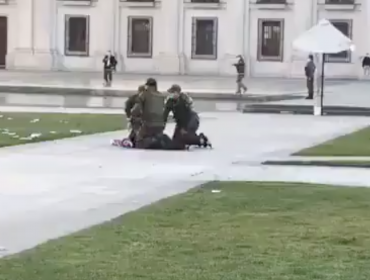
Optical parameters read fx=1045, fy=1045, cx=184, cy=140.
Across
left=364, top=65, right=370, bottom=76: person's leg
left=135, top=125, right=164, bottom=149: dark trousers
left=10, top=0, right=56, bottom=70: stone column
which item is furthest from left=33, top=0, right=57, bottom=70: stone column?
left=135, top=125, right=164, bottom=149: dark trousers

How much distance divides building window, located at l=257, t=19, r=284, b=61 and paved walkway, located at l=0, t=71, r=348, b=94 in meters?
2.78

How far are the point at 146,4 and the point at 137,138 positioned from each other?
41.1 metres

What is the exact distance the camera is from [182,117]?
61.9 ft

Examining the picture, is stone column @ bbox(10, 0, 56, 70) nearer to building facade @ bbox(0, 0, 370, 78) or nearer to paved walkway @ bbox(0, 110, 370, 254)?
building facade @ bbox(0, 0, 370, 78)

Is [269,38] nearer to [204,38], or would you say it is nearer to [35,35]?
[204,38]

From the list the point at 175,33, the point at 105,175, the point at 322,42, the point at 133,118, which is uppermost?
the point at 175,33

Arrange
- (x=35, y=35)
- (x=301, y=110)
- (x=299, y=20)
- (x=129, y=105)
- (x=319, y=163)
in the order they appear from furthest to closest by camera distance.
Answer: (x=35, y=35)
(x=299, y=20)
(x=301, y=110)
(x=129, y=105)
(x=319, y=163)

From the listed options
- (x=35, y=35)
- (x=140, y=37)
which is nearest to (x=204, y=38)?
(x=140, y=37)

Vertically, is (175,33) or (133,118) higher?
(175,33)

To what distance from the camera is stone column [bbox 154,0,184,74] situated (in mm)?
58562

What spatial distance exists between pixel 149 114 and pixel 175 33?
132ft

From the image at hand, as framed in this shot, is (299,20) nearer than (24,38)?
Yes

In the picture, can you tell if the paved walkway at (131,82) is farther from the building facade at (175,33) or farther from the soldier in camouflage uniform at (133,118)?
the soldier in camouflage uniform at (133,118)

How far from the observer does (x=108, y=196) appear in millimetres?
12438
